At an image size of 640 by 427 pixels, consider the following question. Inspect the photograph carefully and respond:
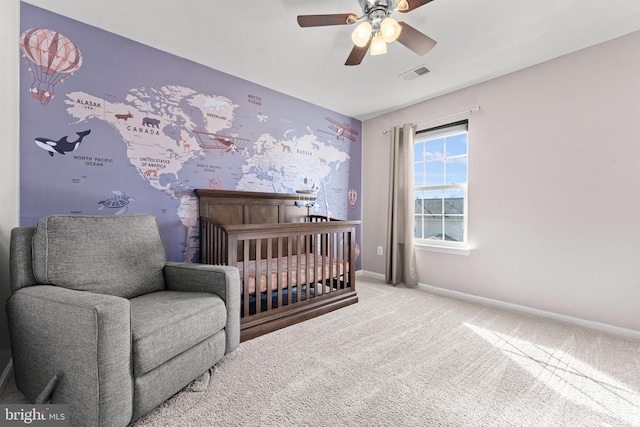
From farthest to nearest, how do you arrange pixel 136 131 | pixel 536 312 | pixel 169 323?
1. pixel 536 312
2. pixel 136 131
3. pixel 169 323

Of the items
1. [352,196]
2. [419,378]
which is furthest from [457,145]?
[419,378]

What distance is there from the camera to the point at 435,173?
11.0ft

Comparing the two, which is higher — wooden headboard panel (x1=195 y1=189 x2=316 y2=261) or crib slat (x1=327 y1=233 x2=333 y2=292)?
wooden headboard panel (x1=195 y1=189 x2=316 y2=261)

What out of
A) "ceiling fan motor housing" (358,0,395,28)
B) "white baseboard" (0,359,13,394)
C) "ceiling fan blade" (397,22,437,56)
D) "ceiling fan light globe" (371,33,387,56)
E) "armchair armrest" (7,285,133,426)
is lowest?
"white baseboard" (0,359,13,394)

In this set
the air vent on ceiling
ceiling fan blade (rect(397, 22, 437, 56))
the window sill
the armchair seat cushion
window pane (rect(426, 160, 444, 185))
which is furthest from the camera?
window pane (rect(426, 160, 444, 185))

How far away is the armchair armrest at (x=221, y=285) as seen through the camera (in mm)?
1659

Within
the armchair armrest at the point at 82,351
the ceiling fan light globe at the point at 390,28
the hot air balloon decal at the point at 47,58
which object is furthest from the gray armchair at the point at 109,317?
the ceiling fan light globe at the point at 390,28

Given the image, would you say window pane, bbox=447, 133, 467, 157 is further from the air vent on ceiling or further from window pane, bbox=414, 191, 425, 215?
the air vent on ceiling

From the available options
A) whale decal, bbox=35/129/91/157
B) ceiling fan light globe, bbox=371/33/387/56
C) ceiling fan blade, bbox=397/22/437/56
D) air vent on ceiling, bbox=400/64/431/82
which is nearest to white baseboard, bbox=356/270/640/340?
air vent on ceiling, bbox=400/64/431/82

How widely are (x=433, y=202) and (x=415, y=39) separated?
6.93ft

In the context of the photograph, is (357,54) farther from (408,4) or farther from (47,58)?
(47,58)

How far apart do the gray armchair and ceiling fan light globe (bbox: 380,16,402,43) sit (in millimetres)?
1686

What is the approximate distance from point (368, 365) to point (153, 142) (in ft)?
7.88

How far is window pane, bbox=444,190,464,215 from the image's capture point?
3139 mm
